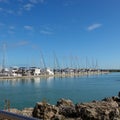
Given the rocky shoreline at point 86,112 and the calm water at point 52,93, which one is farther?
the calm water at point 52,93

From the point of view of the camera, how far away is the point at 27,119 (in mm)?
9406

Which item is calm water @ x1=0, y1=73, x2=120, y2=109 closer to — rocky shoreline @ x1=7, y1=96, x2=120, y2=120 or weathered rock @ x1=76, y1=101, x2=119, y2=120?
rocky shoreline @ x1=7, y1=96, x2=120, y2=120

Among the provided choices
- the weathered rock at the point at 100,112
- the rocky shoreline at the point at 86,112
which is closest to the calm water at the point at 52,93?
the rocky shoreline at the point at 86,112

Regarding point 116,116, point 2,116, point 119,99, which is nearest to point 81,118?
point 116,116

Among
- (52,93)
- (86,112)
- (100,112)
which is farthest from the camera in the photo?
(52,93)

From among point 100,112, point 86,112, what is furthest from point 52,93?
point 100,112

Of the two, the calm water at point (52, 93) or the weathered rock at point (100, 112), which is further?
the calm water at point (52, 93)

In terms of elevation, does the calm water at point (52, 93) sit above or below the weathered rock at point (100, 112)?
below

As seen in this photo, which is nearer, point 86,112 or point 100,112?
point 100,112

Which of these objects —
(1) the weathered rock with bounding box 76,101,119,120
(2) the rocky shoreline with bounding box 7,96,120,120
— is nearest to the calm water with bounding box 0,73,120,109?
(2) the rocky shoreline with bounding box 7,96,120,120

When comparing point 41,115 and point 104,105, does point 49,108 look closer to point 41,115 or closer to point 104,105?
point 41,115

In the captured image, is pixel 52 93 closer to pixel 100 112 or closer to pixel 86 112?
pixel 86 112

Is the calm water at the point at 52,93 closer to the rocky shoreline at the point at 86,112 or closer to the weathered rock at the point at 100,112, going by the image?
the rocky shoreline at the point at 86,112

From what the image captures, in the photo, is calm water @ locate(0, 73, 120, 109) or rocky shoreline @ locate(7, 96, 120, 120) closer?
rocky shoreline @ locate(7, 96, 120, 120)
